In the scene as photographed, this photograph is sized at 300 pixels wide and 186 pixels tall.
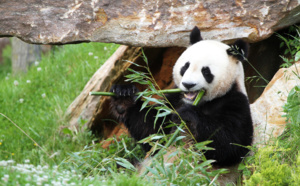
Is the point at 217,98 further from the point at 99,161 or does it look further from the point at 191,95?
the point at 99,161

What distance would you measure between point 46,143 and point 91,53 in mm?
2170

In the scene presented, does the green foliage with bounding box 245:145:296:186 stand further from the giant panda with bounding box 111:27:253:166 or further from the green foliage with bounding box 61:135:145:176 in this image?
the green foliage with bounding box 61:135:145:176

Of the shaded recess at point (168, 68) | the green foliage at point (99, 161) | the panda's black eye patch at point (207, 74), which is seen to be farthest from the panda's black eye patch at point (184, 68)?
the shaded recess at point (168, 68)

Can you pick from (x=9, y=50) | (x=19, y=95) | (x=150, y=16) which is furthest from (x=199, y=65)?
(x=9, y=50)

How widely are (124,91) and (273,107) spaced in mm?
1599

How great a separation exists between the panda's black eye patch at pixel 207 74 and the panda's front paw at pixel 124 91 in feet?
3.04

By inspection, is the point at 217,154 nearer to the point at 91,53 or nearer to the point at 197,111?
the point at 197,111

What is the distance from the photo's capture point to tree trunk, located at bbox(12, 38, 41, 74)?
930cm

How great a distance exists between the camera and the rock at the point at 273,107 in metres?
4.27

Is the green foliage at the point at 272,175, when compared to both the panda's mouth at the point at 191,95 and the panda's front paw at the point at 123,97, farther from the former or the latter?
the panda's front paw at the point at 123,97

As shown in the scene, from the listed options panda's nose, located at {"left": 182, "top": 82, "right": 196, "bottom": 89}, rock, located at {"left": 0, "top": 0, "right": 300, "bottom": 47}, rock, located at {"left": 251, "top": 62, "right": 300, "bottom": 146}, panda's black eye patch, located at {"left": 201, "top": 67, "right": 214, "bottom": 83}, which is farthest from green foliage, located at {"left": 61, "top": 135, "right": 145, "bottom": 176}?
rock, located at {"left": 251, "top": 62, "right": 300, "bottom": 146}

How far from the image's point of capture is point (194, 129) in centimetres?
401

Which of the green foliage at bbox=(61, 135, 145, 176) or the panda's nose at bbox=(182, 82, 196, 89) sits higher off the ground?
the panda's nose at bbox=(182, 82, 196, 89)

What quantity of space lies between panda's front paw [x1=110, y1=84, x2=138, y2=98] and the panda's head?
570mm
